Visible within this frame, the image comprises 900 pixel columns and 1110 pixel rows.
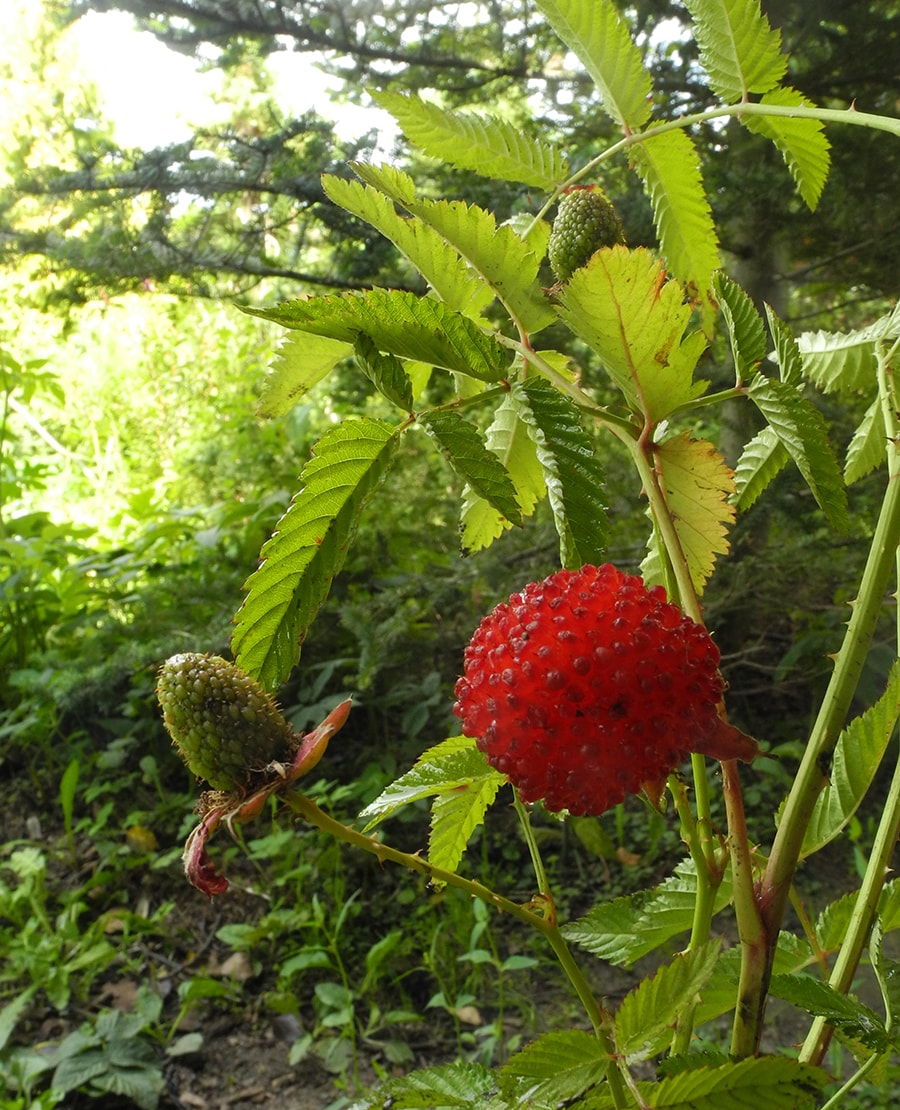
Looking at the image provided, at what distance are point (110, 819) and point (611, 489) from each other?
5.15 ft

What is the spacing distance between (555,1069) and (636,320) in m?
0.38

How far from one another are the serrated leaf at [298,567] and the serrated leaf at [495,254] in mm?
123

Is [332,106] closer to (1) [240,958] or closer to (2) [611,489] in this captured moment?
(2) [611,489]

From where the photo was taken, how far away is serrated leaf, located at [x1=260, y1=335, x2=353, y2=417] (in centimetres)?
60

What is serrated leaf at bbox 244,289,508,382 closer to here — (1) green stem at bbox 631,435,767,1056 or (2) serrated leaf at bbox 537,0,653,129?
(1) green stem at bbox 631,435,767,1056

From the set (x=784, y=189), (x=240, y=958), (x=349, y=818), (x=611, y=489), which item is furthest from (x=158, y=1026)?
(x=784, y=189)

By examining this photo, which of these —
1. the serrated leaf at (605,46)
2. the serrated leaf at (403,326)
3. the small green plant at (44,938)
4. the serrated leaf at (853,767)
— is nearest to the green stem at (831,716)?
the serrated leaf at (853,767)

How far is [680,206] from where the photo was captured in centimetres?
66

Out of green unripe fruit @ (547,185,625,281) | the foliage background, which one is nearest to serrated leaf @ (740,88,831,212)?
green unripe fruit @ (547,185,625,281)

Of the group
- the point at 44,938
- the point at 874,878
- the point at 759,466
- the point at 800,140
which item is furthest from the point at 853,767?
the point at 44,938

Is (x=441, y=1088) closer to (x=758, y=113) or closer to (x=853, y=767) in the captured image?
(x=853, y=767)

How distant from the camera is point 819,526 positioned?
7.30ft

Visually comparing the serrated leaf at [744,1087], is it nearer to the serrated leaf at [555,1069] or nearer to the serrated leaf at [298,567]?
the serrated leaf at [555,1069]

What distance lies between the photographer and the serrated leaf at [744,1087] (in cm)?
41
